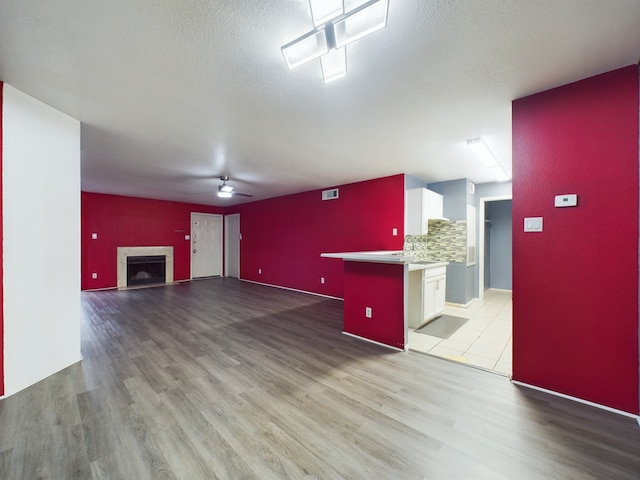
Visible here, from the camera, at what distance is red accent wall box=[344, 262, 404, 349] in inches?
120

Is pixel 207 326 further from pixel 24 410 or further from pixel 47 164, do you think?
pixel 47 164

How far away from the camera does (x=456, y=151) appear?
142 inches

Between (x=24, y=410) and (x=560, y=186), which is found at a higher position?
(x=560, y=186)

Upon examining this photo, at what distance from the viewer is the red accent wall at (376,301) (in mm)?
3041

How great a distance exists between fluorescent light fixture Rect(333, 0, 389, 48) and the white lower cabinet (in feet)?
10.3

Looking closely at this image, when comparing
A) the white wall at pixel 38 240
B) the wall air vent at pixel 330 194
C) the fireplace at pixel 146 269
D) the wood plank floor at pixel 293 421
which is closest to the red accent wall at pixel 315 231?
the wall air vent at pixel 330 194

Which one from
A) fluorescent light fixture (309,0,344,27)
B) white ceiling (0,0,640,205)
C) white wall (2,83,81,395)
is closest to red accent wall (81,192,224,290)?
white ceiling (0,0,640,205)

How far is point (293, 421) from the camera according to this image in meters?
1.81

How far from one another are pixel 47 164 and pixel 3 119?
0.42 m

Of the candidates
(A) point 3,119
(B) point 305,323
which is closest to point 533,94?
(B) point 305,323

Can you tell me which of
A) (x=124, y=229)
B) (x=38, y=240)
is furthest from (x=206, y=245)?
(x=38, y=240)

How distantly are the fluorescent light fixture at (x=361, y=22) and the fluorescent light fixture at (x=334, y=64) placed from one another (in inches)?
8.0

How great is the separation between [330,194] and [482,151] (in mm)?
3127

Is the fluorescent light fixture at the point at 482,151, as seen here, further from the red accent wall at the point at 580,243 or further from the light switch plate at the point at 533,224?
the light switch plate at the point at 533,224
